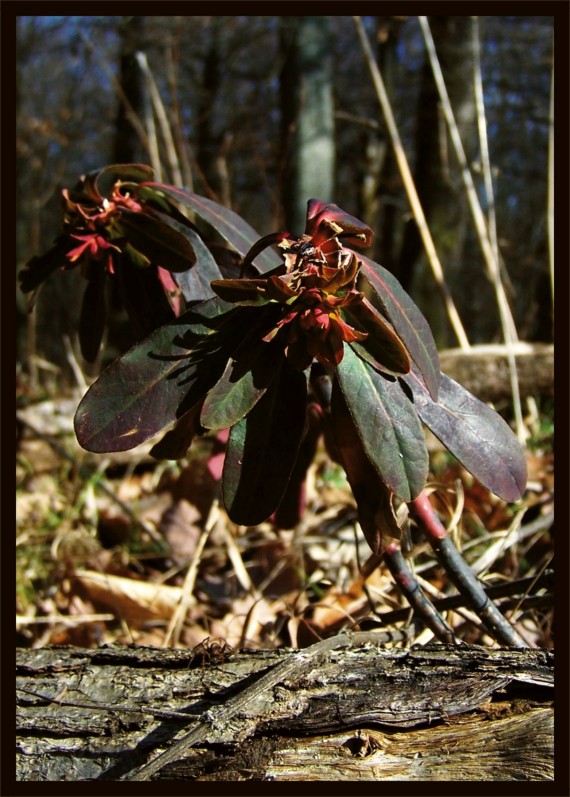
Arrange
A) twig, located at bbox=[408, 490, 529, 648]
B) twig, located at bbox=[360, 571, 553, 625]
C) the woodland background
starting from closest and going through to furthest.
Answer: twig, located at bbox=[408, 490, 529, 648]
twig, located at bbox=[360, 571, 553, 625]
the woodland background

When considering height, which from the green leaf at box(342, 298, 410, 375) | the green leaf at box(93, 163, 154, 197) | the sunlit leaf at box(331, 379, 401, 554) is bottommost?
the sunlit leaf at box(331, 379, 401, 554)

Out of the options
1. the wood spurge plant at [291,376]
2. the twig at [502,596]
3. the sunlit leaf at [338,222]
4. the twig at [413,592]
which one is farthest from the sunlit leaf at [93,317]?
the twig at [502,596]

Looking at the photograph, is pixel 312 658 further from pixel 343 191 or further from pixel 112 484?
pixel 343 191

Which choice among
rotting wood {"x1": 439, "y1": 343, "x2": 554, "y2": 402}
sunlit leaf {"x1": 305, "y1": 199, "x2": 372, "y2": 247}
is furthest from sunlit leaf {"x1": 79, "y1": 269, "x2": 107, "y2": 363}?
rotting wood {"x1": 439, "y1": 343, "x2": 554, "y2": 402}

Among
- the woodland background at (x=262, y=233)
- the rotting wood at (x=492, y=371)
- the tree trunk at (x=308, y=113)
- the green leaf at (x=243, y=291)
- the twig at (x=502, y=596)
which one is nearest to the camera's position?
the green leaf at (x=243, y=291)

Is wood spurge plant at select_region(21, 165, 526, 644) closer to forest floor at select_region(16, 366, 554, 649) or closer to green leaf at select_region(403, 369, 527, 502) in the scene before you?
green leaf at select_region(403, 369, 527, 502)

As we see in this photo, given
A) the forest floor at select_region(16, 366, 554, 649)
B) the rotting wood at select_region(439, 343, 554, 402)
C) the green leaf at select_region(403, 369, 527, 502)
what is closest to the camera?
the green leaf at select_region(403, 369, 527, 502)

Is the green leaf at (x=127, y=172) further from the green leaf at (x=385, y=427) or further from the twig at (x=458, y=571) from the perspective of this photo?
the twig at (x=458, y=571)
